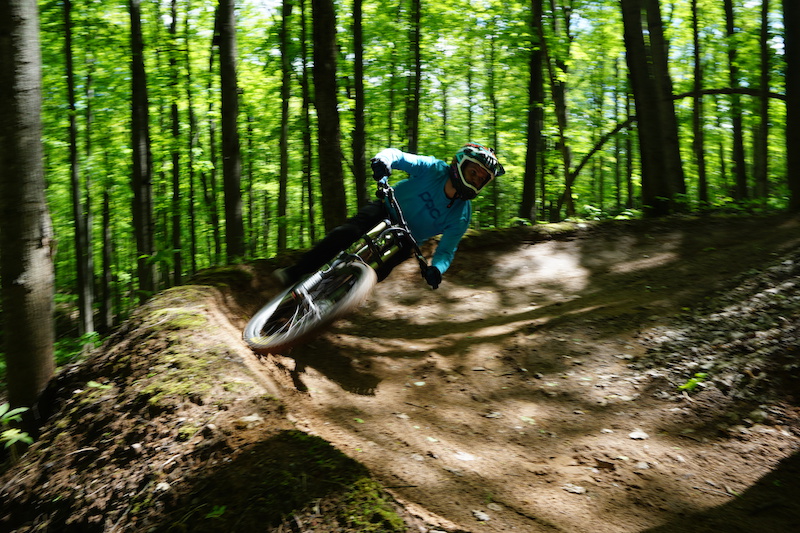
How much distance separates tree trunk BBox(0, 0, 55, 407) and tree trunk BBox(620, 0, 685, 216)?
997cm

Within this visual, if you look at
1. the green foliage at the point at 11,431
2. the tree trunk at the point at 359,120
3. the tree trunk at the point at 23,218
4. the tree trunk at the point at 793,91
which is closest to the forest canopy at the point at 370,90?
the tree trunk at the point at 359,120

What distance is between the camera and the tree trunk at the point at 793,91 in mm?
8484

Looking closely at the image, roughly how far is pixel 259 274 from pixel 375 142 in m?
14.0

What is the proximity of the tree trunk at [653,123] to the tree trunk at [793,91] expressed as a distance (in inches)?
72.1

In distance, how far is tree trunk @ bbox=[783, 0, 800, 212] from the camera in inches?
334

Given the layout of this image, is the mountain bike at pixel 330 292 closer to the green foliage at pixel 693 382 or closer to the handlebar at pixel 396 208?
the handlebar at pixel 396 208

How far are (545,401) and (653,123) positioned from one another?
7743 millimetres

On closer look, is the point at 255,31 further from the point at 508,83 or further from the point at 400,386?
the point at 400,386

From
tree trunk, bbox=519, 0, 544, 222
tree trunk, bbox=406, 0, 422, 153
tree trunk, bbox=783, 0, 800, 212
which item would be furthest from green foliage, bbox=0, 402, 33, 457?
tree trunk, bbox=406, 0, 422, 153

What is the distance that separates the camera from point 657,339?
5281mm

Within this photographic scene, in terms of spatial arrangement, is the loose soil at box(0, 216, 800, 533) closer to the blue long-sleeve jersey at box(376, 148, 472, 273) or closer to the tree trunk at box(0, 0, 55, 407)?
the tree trunk at box(0, 0, 55, 407)

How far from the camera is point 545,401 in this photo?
4.59 meters

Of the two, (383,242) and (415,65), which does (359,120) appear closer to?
(415,65)

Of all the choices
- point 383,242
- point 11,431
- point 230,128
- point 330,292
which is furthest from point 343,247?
point 230,128
